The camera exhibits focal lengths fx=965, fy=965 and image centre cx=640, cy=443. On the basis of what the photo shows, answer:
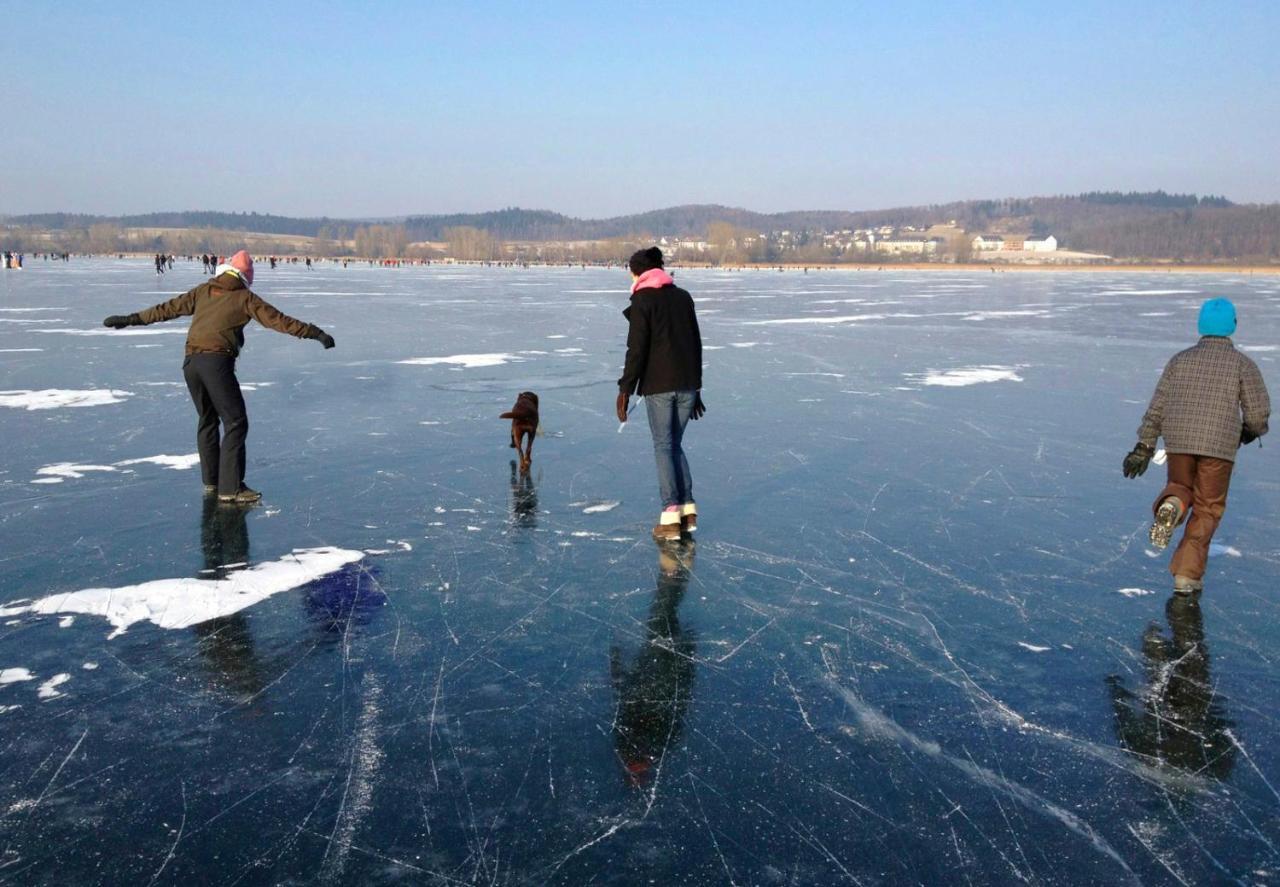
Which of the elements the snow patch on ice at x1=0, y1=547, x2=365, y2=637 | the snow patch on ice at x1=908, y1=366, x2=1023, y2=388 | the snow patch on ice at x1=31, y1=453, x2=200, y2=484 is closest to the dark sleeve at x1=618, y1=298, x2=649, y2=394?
the snow patch on ice at x1=0, y1=547, x2=365, y2=637

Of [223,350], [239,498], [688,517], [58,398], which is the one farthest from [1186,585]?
[58,398]

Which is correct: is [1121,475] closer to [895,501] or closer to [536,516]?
[895,501]

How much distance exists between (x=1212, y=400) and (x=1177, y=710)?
192cm

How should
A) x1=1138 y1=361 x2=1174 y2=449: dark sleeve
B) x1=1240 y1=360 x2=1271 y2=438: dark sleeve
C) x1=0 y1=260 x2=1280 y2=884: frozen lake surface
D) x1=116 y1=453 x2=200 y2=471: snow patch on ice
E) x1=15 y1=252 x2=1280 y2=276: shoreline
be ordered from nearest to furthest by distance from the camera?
x1=0 y1=260 x2=1280 y2=884: frozen lake surface
x1=1240 y1=360 x2=1271 y2=438: dark sleeve
x1=1138 y1=361 x2=1174 y2=449: dark sleeve
x1=116 y1=453 x2=200 y2=471: snow patch on ice
x1=15 y1=252 x2=1280 y2=276: shoreline

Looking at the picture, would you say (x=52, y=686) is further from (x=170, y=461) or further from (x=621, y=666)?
(x=170, y=461)

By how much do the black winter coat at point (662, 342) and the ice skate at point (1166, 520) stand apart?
8.39 ft

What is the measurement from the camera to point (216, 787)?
10.1 ft

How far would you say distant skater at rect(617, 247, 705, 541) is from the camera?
5809mm

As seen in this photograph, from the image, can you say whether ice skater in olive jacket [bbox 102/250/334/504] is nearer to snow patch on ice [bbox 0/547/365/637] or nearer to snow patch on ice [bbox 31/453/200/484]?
snow patch on ice [bbox 31/453/200/484]

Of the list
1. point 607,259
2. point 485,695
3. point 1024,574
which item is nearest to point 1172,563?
point 1024,574

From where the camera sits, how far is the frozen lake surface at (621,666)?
2.84 m

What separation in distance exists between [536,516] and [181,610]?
2326 millimetres

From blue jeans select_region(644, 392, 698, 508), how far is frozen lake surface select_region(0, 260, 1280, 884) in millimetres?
338

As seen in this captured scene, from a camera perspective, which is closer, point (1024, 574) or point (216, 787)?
point (216, 787)
